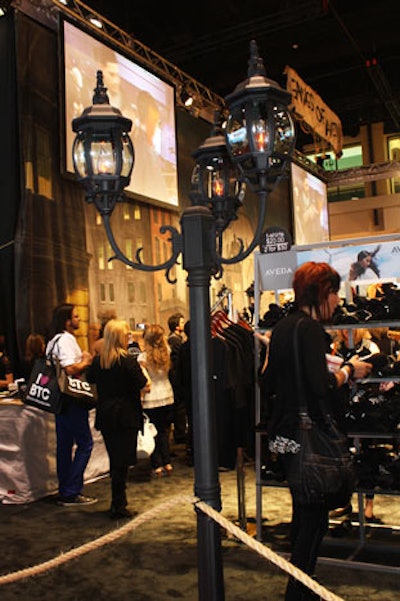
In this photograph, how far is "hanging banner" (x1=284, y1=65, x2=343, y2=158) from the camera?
10234 mm

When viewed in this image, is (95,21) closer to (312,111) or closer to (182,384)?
(182,384)

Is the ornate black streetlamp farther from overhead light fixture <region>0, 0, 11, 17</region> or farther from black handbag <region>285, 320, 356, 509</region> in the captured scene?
overhead light fixture <region>0, 0, 11, 17</region>

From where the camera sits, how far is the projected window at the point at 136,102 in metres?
6.87

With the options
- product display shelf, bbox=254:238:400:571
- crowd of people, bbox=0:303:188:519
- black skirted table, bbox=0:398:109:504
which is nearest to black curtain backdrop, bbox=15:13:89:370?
crowd of people, bbox=0:303:188:519

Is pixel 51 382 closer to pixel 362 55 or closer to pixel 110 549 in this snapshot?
pixel 110 549

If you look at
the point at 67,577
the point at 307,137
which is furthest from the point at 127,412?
the point at 307,137

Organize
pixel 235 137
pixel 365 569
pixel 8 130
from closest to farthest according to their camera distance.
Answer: pixel 235 137 → pixel 365 569 → pixel 8 130

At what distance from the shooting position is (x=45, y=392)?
4.63m

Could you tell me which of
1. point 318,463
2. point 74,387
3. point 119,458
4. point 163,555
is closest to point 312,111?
point 74,387

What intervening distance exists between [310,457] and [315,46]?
11249 millimetres

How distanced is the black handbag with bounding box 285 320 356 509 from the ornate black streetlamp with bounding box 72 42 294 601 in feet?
1.39

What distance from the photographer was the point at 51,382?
183 inches

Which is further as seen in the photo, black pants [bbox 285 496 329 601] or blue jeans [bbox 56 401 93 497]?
blue jeans [bbox 56 401 93 497]

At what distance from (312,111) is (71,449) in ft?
27.7
